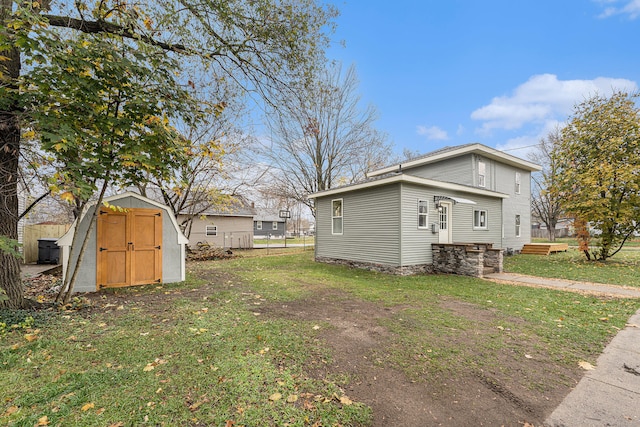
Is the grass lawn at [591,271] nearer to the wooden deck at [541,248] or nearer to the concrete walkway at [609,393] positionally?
the wooden deck at [541,248]

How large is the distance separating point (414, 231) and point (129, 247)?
8575mm

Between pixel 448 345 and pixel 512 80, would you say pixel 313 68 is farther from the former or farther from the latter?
pixel 512 80

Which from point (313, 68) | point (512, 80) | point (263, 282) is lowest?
point (263, 282)

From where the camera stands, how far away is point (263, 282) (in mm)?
7586

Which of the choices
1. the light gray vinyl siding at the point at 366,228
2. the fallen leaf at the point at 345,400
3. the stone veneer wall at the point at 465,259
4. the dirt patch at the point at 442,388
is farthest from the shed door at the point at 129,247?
the stone veneer wall at the point at 465,259

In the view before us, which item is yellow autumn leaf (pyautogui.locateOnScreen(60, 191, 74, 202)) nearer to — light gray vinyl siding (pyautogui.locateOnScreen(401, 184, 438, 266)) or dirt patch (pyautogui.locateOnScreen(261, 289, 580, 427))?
dirt patch (pyautogui.locateOnScreen(261, 289, 580, 427))

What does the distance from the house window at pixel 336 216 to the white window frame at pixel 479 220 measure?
598 cm

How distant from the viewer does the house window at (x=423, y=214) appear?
955 centimetres

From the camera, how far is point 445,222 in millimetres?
10656

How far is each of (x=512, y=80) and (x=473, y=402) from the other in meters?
17.3

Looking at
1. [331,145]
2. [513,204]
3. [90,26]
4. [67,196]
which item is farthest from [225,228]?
[513,204]

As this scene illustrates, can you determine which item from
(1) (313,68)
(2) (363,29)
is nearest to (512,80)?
(2) (363,29)

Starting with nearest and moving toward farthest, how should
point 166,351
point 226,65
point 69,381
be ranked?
point 69,381 → point 166,351 → point 226,65

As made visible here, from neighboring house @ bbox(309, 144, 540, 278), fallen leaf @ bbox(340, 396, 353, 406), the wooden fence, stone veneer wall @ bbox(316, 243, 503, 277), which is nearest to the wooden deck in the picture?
neighboring house @ bbox(309, 144, 540, 278)
